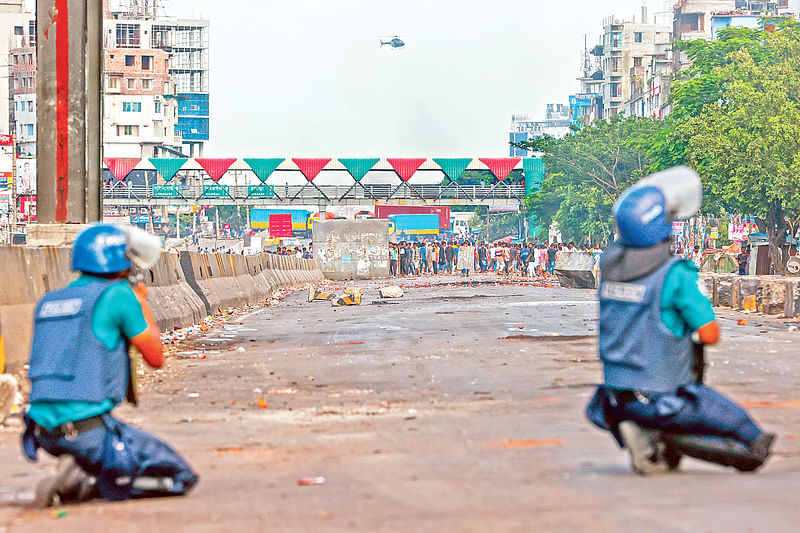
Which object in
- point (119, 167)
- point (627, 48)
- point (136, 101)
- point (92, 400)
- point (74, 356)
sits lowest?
point (92, 400)

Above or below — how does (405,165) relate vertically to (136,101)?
below

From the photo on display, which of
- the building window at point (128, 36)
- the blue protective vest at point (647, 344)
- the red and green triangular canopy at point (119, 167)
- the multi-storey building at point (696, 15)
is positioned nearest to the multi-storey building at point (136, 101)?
the building window at point (128, 36)

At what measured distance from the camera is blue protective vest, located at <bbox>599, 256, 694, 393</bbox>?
5.80 meters

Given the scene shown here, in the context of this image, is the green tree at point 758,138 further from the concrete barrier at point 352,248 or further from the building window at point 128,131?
the building window at point 128,131

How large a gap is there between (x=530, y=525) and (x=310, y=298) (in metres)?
27.4

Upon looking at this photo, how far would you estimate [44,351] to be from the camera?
5.49 metres

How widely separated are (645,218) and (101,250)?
103 inches

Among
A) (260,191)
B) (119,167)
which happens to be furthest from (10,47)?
(260,191)

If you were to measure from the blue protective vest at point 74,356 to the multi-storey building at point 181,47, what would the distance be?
161m

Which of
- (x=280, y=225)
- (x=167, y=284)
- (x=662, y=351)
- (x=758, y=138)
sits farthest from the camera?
(x=280, y=225)

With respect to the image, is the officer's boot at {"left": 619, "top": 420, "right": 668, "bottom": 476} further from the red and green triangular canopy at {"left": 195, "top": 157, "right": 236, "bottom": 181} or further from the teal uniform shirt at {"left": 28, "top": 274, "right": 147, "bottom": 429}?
the red and green triangular canopy at {"left": 195, "top": 157, "right": 236, "bottom": 181}

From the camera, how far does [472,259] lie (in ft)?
259

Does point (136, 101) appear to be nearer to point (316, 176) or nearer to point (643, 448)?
point (316, 176)

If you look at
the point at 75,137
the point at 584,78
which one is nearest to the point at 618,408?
the point at 75,137
